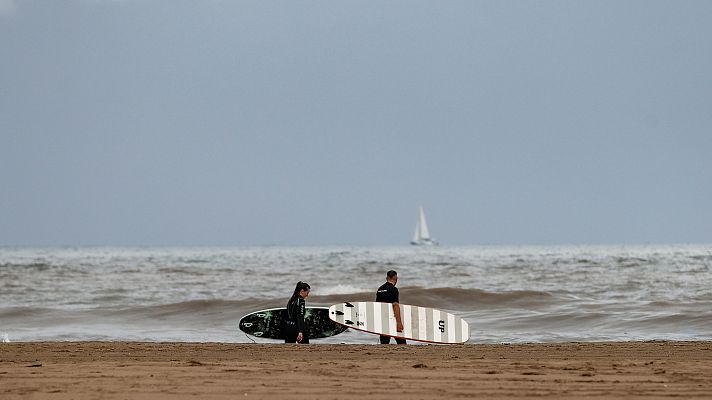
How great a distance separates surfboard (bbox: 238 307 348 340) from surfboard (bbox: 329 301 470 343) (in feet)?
0.98

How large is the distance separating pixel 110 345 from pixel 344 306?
13.2ft

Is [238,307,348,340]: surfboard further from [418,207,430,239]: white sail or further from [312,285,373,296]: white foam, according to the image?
[418,207,430,239]: white sail

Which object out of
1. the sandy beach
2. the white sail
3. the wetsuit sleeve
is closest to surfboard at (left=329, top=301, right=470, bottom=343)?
the wetsuit sleeve

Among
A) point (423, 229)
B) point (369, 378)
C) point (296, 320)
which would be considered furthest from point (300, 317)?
point (423, 229)

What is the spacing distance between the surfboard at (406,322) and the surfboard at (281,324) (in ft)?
0.98

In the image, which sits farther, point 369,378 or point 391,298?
point 391,298

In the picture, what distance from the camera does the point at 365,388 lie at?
271 inches

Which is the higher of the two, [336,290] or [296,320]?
[296,320]

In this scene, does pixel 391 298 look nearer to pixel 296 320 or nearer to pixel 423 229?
pixel 296 320

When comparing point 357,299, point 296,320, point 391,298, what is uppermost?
point 391,298

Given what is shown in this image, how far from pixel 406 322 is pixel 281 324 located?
2.16 metres

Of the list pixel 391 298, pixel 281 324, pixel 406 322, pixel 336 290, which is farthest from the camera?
pixel 336 290

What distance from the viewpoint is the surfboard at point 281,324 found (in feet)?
48.0

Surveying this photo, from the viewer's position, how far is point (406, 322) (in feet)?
46.8
